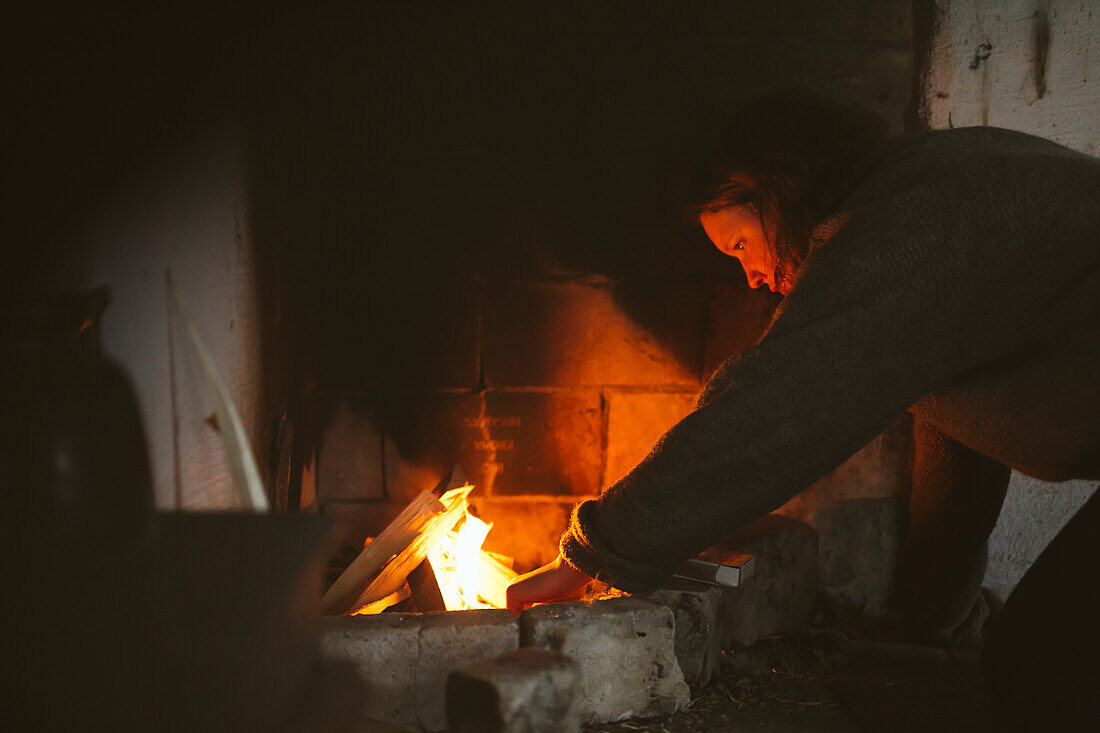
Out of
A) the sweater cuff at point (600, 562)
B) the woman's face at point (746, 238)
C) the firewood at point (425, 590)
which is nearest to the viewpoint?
the sweater cuff at point (600, 562)

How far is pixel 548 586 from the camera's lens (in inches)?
70.4

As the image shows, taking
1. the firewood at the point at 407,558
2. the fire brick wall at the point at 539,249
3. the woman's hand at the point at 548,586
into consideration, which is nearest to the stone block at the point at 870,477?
the fire brick wall at the point at 539,249

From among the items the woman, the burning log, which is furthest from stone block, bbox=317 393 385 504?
the woman

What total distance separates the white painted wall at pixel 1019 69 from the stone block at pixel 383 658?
2.11 metres

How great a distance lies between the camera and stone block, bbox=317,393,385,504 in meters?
2.35

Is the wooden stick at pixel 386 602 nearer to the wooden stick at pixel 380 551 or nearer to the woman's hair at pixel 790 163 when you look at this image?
the wooden stick at pixel 380 551

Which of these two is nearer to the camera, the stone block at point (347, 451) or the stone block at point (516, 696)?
the stone block at point (516, 696)

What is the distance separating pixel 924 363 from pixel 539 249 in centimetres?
125

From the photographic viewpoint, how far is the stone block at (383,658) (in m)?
1.60

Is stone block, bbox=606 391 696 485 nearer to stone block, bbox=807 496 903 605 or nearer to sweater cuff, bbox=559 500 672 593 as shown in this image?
stone block, bbox=807 496 903 605

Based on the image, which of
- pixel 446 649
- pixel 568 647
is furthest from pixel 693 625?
pixel 446 649

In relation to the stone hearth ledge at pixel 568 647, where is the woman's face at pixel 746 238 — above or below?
above

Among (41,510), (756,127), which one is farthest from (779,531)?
(41,510)

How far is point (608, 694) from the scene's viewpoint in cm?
168
